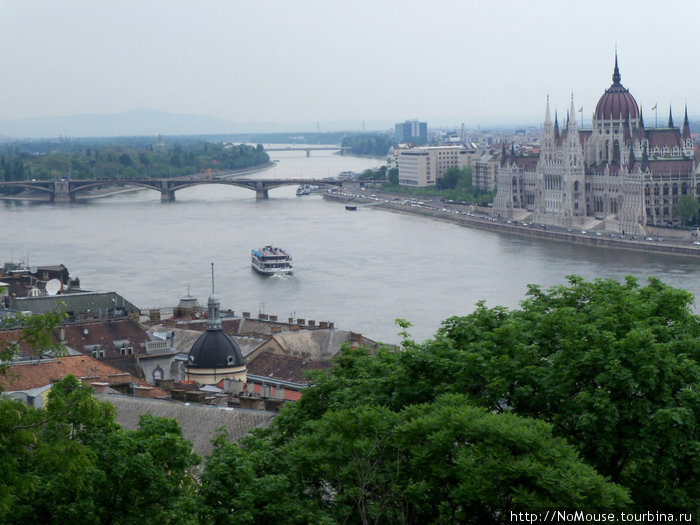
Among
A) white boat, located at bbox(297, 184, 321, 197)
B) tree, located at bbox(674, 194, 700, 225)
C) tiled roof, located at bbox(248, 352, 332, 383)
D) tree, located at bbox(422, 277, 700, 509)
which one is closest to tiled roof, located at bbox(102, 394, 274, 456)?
tree, located at bbox(422, 277, 700, 509)

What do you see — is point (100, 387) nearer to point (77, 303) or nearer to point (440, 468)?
point (440, 468)

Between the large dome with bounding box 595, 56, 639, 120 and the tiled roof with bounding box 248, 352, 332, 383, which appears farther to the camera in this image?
the large dome with bounding box 595, 56, 639, 120

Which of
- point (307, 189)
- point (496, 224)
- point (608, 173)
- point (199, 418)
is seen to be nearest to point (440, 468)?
point (199, 418)

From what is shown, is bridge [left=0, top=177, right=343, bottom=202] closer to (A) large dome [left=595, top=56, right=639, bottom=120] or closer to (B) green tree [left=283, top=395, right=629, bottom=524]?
(A) large dome [left=595, top=56, right=639, bottom=120]

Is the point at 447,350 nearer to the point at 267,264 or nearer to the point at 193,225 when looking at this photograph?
the point at 267,264

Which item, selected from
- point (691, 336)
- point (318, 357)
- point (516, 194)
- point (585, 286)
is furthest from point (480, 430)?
point (516, 194)

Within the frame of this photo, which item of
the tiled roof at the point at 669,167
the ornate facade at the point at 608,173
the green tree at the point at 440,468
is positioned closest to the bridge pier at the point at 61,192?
the ornate facade at the point at 608,173
